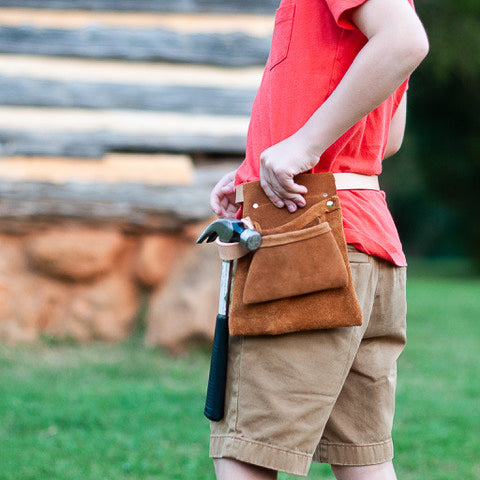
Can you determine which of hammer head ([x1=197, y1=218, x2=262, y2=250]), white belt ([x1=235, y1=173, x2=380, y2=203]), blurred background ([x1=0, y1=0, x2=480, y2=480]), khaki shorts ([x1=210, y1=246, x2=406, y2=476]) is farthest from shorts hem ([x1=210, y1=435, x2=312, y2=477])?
blurred background ([x1=0, y1=0, x2=480, y2=480])

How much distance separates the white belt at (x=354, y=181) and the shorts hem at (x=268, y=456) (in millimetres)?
514

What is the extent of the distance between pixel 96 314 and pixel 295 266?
3462 millimetres

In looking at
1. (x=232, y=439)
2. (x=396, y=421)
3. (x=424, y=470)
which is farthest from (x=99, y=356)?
(x=232, y=439)

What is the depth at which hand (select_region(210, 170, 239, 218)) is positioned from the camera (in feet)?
5.74

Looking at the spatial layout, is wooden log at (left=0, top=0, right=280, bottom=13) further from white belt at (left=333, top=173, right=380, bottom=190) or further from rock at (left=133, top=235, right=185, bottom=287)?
white belt at (left=333, top=173, right=380, bottom=190)

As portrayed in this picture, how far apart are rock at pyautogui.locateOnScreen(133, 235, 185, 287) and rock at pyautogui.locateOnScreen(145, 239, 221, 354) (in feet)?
0.20

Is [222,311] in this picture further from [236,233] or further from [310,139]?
[310,139]

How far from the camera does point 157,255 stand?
470cm

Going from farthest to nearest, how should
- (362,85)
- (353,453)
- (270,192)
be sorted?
1. (353,453)
2. (270,192)
3. (362,85)

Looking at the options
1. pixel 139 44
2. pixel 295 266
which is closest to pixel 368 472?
pixel 295 266

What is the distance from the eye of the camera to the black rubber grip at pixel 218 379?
1.48 metres

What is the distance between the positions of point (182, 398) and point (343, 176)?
251cm

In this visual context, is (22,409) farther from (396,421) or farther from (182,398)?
(396,421)

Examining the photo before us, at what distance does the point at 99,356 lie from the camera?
177 inches
